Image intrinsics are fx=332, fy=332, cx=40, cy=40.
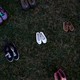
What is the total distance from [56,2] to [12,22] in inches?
26.2

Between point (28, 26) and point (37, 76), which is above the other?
point (28, 26)

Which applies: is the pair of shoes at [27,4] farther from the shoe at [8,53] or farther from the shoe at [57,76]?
the shoe at [57,76]

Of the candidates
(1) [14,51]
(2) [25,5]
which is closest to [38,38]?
(1) [14,51]

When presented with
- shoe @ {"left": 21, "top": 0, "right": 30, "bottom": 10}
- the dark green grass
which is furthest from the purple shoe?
shoe @ {"left": 21, "top": 0, "right": 30, "bottom": 10}

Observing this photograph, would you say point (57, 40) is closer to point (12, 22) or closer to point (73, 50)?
point (73, 50)

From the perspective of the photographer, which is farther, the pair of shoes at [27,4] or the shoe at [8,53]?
the pair of shoes at [27,4]

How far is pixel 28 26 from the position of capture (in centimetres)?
450

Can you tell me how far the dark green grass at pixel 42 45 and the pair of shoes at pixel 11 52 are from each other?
5 centimetres

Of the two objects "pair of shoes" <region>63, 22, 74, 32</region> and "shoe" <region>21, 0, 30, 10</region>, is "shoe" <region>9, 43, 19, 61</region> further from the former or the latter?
"pair of shoes" <region>63, 22, 74, 32</region>

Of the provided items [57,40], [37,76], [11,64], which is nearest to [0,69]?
[11,64]

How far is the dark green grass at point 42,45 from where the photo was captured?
441 cm

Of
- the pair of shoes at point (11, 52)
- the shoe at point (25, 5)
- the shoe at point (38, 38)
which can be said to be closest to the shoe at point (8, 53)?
the pair of shoes at point (11, 52)

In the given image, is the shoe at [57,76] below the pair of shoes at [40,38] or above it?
below

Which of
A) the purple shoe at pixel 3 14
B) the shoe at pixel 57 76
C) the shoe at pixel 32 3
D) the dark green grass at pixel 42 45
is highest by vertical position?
the purple shoe at pixel 3 14
